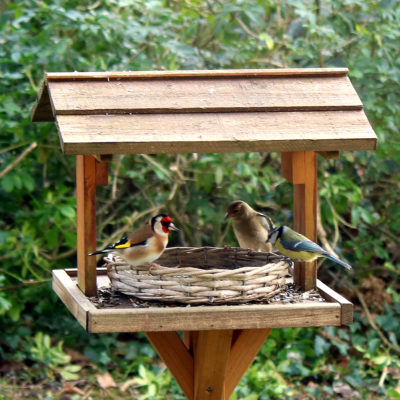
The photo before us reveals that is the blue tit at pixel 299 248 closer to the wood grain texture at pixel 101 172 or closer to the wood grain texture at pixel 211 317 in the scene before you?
the wood grain texture at pixel 211 317

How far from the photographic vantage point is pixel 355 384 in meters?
5.13

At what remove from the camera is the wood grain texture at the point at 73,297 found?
2.64 metres

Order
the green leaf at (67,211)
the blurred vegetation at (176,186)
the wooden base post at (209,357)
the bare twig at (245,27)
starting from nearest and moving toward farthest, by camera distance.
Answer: the wooden base post at (209,357), the green leaf at (67,211), the blurred vegetation at (176,186), the bare twig at (245,27)

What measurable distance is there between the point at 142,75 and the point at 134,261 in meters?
0.65

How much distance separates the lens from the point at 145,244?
2.70 meters

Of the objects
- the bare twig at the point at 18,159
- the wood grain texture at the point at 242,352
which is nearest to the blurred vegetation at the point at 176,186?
the bare twig at the point at 18,159

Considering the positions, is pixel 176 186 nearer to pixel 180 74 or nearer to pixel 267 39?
pixel 267 39

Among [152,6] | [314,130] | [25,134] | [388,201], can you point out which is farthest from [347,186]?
[314,130]

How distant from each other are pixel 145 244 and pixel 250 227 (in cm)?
71

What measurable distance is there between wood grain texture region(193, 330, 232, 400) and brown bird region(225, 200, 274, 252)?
0.50 metres

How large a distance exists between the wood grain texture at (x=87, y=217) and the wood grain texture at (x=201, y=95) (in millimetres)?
269

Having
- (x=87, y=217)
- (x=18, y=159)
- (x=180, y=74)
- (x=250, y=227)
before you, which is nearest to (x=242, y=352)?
(x=250, y=227)

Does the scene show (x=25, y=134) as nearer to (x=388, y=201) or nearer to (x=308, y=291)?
(x=308, y=291)

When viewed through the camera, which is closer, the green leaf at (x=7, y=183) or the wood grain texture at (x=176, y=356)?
the wood grain texture at (x=176, y=356)
